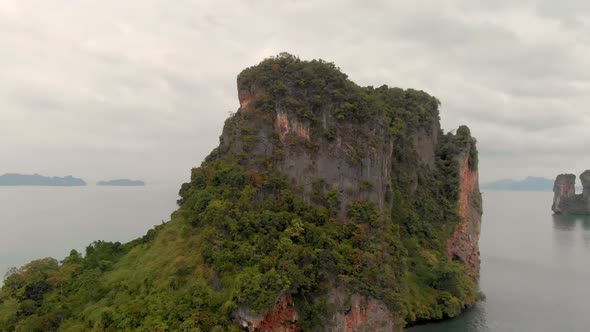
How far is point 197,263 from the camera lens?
73.6 ft

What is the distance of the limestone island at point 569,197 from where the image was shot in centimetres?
9412

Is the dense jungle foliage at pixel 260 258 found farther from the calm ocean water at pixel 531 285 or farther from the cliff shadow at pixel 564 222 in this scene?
the cliff shadow at pixel 564 222

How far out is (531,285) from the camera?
36.8 meters

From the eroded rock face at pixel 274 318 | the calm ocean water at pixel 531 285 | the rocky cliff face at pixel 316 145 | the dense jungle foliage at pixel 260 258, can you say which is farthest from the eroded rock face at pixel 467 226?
the eroded rock face at pixel 274 318

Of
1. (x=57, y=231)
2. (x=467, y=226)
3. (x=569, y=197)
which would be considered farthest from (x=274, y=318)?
(x=569, y=197)

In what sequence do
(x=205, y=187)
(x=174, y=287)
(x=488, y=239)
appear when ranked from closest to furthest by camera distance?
1. (x=174, y=287)
2. (x=205, y=187)
3. (x=488, y=239)

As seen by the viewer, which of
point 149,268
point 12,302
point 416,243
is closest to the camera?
point 149,268

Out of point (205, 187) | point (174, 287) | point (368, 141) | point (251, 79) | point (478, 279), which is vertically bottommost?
point (478, 279)

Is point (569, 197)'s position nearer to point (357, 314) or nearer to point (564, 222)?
point (564, 222)

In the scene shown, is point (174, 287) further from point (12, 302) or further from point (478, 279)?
point (478, 279)

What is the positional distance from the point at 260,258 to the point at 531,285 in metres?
29.2

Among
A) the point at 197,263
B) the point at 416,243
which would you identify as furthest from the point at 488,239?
the point at 197,263

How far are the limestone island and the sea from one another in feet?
12.2

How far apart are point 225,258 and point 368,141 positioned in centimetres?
1263
